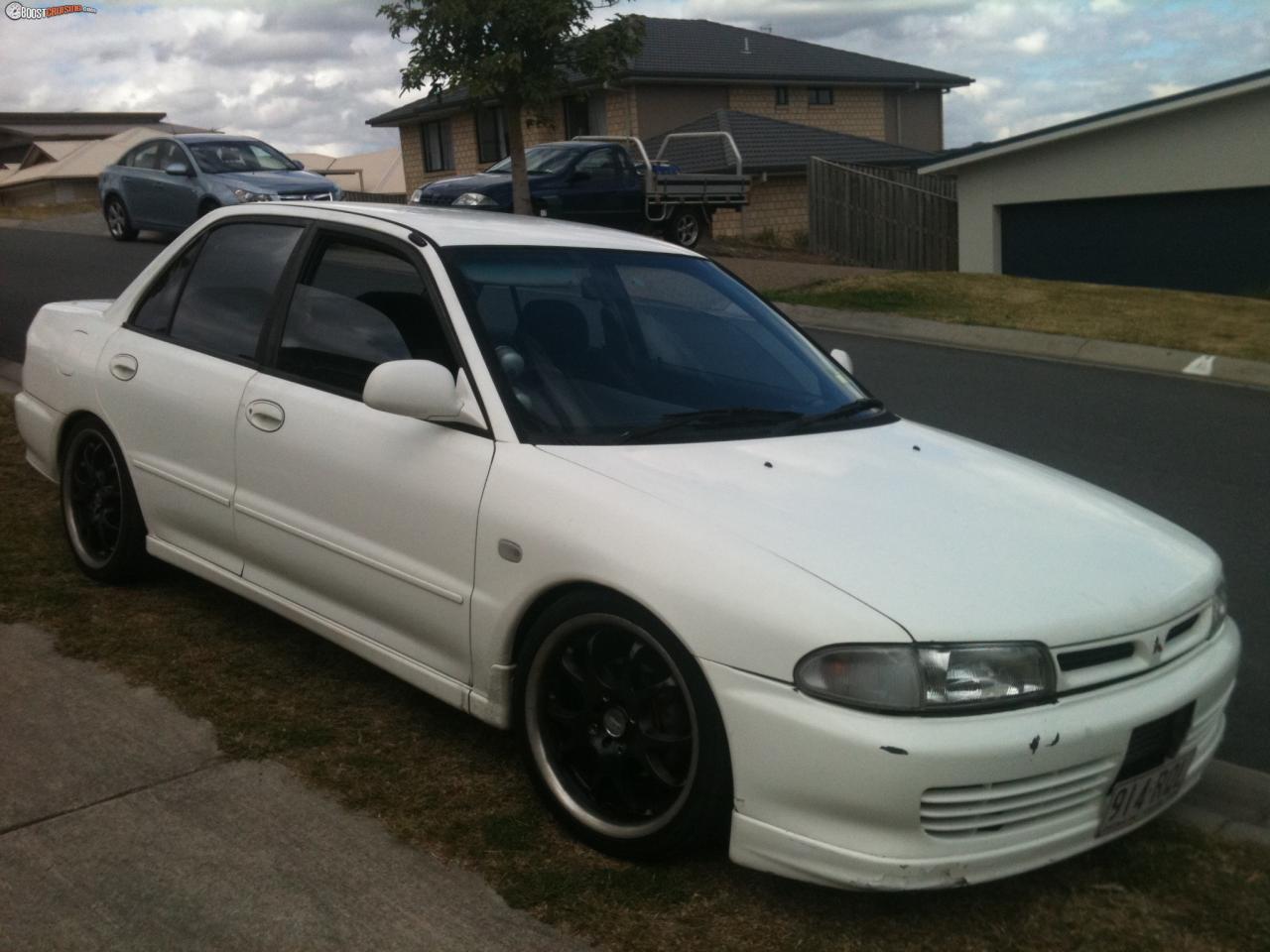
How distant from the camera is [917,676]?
319 cm

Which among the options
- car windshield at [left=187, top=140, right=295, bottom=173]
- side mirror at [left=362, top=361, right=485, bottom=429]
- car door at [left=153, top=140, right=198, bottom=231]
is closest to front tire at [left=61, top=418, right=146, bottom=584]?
side mirror at [left=362, top=361, right=485, bottom=429]

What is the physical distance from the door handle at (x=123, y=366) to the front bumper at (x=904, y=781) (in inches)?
123

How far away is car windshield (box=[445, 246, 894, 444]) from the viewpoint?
4.23 metres

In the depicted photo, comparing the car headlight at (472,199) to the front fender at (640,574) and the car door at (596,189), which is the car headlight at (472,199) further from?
the front fender at (640,574)

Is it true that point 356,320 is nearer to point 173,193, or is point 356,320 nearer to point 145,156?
point 173,193

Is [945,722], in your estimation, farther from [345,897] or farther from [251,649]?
[251,649]

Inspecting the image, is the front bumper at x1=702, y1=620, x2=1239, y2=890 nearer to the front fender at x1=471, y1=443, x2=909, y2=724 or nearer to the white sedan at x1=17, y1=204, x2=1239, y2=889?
the white sedan at x1=17, y1=204, x2=1239, y2=889

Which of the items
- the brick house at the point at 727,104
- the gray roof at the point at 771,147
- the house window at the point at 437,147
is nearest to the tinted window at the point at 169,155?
the brick house at the point at 727,104

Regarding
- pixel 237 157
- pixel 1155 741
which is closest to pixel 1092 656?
pixel 1155 741

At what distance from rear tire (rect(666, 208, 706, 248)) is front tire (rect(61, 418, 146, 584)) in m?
17.3

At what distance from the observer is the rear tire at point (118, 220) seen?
858 inches

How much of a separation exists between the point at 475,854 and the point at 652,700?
2.13 ft

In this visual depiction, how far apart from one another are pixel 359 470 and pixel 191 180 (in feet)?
54.9

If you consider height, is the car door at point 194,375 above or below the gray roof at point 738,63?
below
